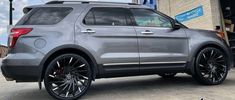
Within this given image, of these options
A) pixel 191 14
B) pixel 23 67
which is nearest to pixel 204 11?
pixel 191 14

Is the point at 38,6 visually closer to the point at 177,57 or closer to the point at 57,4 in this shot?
the point at 57,4

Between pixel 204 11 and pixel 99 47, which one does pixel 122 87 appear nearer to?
pixel 99 47

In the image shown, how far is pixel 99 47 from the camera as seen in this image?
6.96 metres

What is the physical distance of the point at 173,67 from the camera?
302 inches

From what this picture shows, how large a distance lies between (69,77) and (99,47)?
0.77 metres

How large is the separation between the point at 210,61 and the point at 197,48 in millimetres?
424

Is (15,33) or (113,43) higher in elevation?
(15,33)

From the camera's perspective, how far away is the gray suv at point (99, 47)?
259 inches

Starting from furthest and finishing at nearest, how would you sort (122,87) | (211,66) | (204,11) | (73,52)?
1. (204,11)
2. (122,87)
3. (211,66)
4. (73,52)

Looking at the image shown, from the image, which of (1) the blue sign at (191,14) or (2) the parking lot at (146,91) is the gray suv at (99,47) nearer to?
(2) the parking lot at (146,91)

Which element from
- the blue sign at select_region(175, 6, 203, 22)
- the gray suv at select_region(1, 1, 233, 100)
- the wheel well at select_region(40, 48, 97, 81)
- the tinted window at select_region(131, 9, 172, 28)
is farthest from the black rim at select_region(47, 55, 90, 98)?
the blue sign at select_region(175, 6, 203, 22)

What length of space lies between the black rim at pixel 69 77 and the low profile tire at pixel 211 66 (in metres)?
2.41

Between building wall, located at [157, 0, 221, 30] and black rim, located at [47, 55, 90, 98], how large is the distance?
683cm

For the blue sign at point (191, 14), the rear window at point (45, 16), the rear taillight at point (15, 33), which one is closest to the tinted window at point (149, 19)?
the rear window at point (45, 16)
